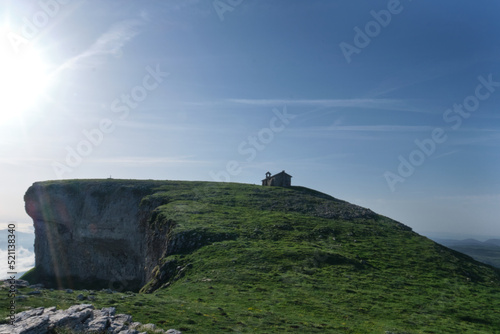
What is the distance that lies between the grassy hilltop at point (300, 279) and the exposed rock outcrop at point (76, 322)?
162cm

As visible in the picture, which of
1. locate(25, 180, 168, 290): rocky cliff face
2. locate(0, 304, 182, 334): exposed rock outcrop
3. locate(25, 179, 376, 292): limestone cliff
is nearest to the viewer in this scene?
locate(0, 304, 182, 334): exposed rock outcrop

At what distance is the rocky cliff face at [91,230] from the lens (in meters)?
69.8

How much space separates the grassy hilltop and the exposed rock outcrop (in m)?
1.62

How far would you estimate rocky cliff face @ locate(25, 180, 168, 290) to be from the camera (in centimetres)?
6981

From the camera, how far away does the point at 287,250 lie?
39.4m

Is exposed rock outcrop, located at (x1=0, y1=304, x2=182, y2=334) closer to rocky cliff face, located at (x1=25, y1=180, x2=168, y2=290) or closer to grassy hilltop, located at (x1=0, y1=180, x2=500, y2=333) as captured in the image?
grassy hilltop, located at (x1=0, y1=180, x2=500, y2=333)

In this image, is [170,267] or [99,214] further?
[99,214]

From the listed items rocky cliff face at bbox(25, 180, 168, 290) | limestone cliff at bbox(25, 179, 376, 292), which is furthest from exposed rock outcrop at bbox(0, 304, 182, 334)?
rocky cliff face at bbox(25, 180, 168, 290)

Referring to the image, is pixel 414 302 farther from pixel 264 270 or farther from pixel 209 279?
pixel 209 279

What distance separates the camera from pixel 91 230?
7469cm

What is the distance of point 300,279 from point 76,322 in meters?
21.5

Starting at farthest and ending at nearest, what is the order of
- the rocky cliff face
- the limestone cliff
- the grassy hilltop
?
the rocky cliff face
the limestone cliff
the grassy hilltop

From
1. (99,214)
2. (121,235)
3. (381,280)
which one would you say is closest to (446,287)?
(381,280)

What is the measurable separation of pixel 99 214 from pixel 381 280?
63.1 meters
